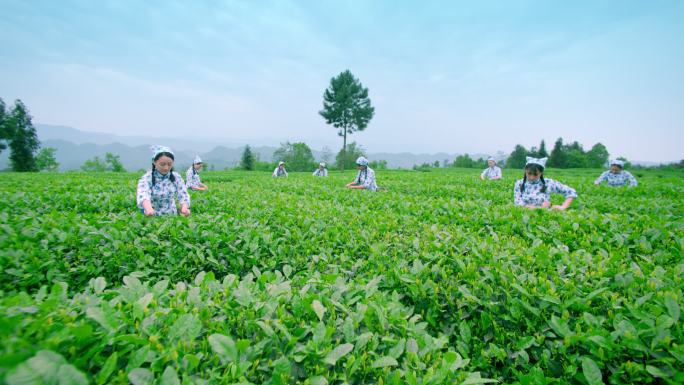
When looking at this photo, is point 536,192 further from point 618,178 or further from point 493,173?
point 493,173

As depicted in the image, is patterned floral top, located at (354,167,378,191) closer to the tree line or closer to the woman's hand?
the woman's hand

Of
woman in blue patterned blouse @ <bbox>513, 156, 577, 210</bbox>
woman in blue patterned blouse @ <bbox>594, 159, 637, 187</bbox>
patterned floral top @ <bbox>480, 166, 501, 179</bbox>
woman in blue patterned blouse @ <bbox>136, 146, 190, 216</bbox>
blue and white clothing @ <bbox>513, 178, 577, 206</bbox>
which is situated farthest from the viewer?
patterned floral top @ <bbox>480, 166, 501, 179</bbox>

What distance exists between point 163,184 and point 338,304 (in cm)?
474

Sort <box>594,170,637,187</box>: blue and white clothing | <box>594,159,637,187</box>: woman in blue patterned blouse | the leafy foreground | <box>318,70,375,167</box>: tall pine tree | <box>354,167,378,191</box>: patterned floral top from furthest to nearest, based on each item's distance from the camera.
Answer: <box>318,70,375,167</box>: tall pine tree
<box>594,170,637,187</box>: blue and white clothing
<box>594,159,637,187</box>: woman in blue patterned blouse
<box>354,167,378,191</box>: patterned floral top
the leafy foreground

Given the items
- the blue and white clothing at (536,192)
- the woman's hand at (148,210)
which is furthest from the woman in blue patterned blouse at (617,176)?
the woman's hand at (148,210)

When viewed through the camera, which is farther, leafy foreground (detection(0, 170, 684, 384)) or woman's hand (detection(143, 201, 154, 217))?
woman's hand (detection(143, 201, 154, 217))

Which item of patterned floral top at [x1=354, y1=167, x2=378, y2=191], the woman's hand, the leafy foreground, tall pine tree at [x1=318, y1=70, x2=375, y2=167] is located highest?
tall pine tree at [x1=318, y1=70, x2=375, y2=167]

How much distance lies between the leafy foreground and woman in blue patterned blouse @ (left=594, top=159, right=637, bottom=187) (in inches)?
332

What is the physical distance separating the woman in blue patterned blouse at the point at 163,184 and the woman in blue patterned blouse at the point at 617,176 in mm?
12913

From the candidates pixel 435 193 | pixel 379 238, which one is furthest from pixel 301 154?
pixel 379 238

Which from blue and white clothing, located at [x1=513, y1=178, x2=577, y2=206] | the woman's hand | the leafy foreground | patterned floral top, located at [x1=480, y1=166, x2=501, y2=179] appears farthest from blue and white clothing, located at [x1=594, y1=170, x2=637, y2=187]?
the woman's hand

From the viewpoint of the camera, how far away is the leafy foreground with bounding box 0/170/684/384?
136cm

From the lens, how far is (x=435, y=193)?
10164 mm

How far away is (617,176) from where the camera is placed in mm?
10969
